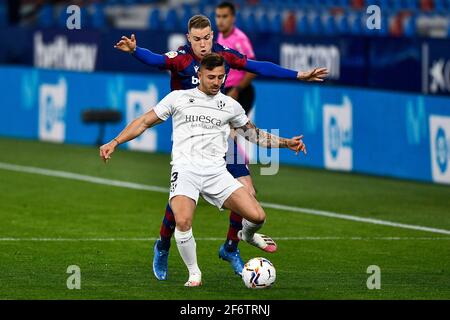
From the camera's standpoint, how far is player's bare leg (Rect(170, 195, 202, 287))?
32.2 ft

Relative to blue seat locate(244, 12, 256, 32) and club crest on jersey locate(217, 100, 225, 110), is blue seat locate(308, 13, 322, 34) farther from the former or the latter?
club crest on jersey locate(217, 100, 225, 110)

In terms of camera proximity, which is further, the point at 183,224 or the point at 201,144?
the point at 201,144

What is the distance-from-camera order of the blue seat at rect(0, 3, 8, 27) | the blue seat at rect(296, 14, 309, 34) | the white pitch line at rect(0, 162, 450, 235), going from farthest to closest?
1. the blue seat at rect(0, 3, 8, 27)
2. the blue seat at rect(296, 14, 309, 34)
3. the white pitch line at rect(0, 162, 450, 235)

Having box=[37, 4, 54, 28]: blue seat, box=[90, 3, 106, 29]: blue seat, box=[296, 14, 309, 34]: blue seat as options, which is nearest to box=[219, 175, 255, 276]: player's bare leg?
box=[296, 14, 309, 34]: blue seat


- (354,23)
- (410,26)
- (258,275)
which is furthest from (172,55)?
(354,23)

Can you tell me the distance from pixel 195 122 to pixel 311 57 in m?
9.27

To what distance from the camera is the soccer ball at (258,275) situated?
388 inches

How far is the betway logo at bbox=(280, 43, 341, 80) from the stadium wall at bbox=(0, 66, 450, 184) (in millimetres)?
288

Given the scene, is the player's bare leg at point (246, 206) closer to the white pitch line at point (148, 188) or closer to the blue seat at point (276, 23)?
the white pitch line at point (148, 188)

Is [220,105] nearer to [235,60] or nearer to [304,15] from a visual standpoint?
[235,60]

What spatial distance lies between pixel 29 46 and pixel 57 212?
9.52 metres

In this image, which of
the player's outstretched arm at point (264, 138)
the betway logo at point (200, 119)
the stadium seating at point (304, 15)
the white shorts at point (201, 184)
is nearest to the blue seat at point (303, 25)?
the stadium seating at point (304, 15)

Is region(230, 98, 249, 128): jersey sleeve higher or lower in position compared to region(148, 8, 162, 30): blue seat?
lower

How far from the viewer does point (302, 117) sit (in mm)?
19109
